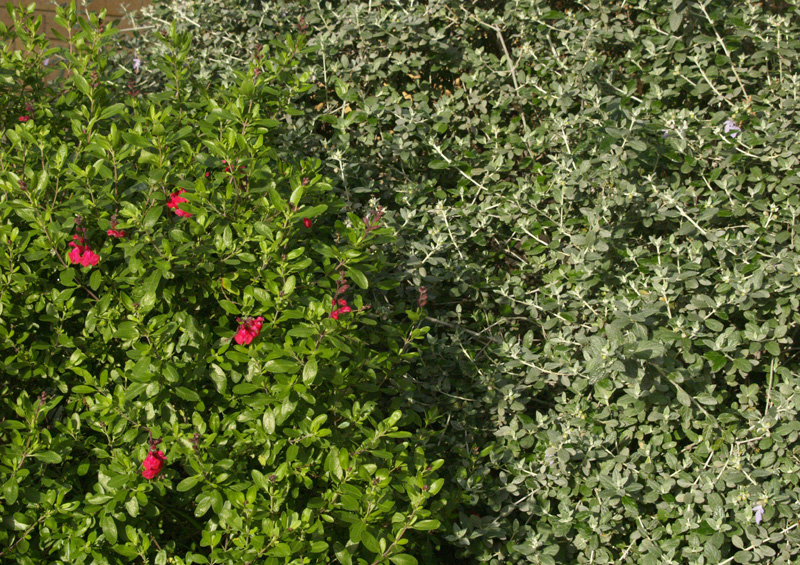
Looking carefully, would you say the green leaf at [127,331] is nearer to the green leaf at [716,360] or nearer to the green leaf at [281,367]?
the green leaf at [281,367]

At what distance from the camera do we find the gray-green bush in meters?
2.34

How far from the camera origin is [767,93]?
110 inches

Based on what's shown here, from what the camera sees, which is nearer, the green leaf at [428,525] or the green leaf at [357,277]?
the green leaf at [428,525]

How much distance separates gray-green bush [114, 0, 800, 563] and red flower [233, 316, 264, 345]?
53cm

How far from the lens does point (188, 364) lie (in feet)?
6.52

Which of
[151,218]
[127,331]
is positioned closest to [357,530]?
[127,331]

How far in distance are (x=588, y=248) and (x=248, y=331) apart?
1.23m

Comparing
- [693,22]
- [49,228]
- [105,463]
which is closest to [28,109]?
[49,228]

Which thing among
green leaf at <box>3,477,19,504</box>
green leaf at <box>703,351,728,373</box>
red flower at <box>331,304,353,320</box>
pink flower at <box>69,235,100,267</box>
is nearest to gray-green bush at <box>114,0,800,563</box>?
green leaf at <box>703,351,728,373</box>

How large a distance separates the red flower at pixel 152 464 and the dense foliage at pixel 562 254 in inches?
8.9

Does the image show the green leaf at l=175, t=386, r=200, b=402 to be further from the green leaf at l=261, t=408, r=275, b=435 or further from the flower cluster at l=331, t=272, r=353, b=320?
Result: the flower cluster at l=331, t=272, r=353, b=320

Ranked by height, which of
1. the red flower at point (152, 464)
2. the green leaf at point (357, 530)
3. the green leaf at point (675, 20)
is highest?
the green leaf at point (675, 20)

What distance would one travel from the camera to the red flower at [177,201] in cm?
A: 201

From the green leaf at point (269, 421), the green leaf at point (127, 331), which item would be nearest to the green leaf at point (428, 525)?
the green leaf at point (269, 421)
